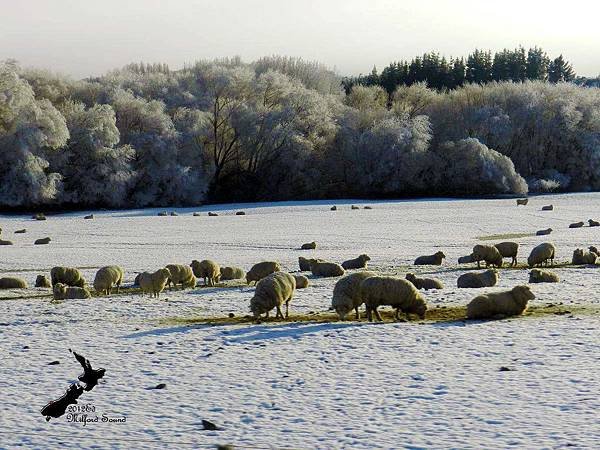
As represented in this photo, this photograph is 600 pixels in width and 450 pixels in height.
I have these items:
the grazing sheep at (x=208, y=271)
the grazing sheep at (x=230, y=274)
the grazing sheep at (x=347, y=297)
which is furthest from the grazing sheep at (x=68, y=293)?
the grazing sheep at (x=347, y=297)

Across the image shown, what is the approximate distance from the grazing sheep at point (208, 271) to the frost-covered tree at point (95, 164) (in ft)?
160

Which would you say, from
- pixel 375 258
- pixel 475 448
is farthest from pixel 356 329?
pixel 375 258

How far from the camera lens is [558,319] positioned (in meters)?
16.9

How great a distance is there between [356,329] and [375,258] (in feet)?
51.9

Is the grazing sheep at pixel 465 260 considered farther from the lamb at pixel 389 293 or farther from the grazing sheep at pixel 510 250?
the lamb at pixel 389 293

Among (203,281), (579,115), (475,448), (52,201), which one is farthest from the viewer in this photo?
(579,115)

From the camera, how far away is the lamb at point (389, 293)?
1719 centimetres

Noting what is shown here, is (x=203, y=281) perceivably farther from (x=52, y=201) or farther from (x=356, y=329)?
(x=52, y=201)

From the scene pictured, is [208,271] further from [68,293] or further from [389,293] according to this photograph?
[389,293]

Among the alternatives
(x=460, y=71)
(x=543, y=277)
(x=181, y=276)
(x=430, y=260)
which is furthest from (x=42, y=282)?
(x=460, y=71)

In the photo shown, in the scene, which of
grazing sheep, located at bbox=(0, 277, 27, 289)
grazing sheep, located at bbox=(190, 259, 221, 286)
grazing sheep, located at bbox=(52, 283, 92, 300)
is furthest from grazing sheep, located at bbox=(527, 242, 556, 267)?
grazing sheep, located at bbox=(0, 277, 27, 289)

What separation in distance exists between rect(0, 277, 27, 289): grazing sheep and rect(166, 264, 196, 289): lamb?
4702mm

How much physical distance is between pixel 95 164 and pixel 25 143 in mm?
7233

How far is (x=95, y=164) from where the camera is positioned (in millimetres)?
73875
